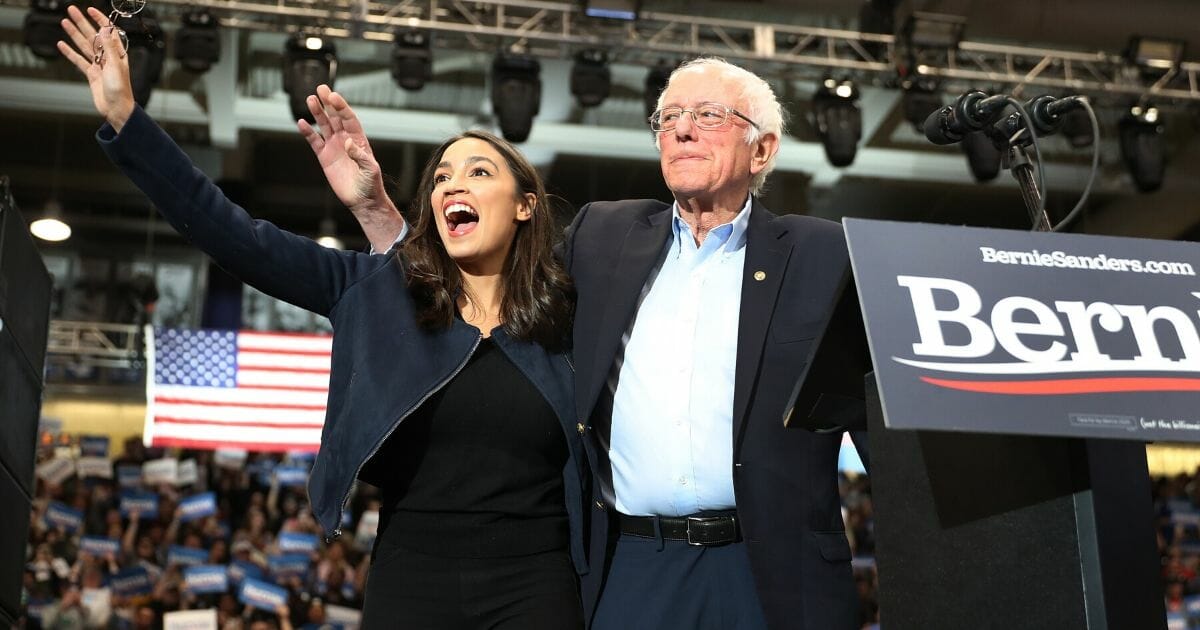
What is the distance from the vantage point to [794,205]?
11.4 m

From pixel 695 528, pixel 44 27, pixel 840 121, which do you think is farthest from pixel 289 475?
pixel 695 528

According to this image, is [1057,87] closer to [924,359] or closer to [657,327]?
[657,327]

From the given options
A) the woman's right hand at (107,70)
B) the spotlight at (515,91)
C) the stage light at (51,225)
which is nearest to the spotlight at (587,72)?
the spotlight at (515,91)

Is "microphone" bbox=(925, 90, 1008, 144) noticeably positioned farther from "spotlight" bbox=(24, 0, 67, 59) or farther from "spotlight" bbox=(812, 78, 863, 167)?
"spotlight" bbox=(24, 0, 67, 59)

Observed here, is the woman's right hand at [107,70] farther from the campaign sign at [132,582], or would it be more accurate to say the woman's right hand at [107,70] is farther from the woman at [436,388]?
the campaign sign at [132,582]

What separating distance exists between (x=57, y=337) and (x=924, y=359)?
31.9 feet

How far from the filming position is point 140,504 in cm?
864

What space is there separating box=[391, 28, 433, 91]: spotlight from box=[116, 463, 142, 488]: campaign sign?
163 inches

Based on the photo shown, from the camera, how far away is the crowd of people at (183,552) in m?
7.52

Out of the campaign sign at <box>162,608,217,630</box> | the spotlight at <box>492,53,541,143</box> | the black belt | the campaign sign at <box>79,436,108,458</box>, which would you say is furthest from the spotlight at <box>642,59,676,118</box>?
the campaign sign at <box>79,436,108,458</box>

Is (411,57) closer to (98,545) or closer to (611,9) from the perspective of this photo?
(611,9)

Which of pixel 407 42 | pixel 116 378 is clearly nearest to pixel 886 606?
pixel 407 42

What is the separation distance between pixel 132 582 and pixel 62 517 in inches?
36.1

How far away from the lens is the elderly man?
5.98ft
